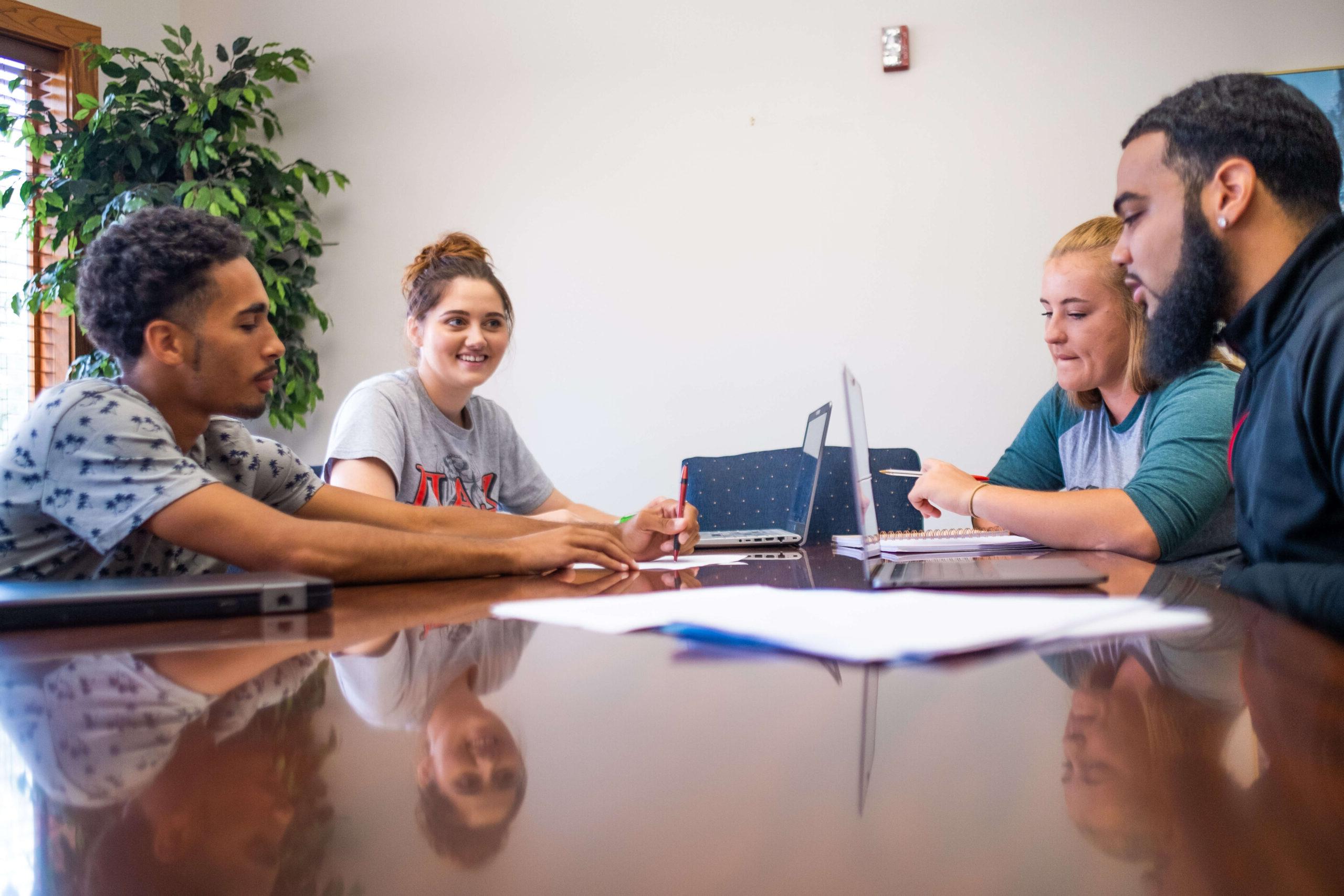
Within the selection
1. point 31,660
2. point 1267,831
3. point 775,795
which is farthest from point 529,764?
point 31,660

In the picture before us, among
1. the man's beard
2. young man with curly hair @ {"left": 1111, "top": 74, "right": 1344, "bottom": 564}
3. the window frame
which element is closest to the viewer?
young man with curly hair @ {"left": 1111, "top": 74, "right": 1344, "bottom": 564}

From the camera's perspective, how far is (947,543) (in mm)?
1420

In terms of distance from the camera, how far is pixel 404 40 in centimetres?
348

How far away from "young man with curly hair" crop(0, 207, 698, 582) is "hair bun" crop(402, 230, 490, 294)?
77cm

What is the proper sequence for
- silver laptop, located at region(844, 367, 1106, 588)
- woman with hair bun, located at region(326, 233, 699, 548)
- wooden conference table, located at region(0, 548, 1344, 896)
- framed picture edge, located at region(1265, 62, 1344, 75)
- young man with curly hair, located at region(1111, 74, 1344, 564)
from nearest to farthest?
wooden conference table, located at region(0, 548, 1344, 896)
silver laptop, located at region(844, 367, 1106, 588)
young man with curly hair, located at region(1111, 74, 1344, 564)
woman with hair bun, located at region(326, 233, 699, 548)
framed picture edge, located at region(1265, 62, 1344, 75)

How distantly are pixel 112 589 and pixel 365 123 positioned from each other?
317 centimetres

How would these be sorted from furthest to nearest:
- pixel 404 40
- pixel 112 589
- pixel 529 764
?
pixel 404 40, pixel 112 589, pixel 529 764

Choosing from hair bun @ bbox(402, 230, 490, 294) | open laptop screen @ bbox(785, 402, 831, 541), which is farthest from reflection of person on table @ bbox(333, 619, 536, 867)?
hair bun @ bbox(402, 230, 490, 294)

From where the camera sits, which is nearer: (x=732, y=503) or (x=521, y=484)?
(x=521, y=484)

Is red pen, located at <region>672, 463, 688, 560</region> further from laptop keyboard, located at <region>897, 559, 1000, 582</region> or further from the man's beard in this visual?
the man's beard

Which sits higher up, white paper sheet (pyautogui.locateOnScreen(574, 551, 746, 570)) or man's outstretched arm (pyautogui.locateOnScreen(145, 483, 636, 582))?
man's outstretched arm (pyautogui.locateOnScreen(145, 483, 636, 582))

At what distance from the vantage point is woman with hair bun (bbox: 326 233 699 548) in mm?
1806

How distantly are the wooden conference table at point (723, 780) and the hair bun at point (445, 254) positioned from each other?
180 cm

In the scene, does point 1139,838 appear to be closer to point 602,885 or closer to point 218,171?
point 602,885
